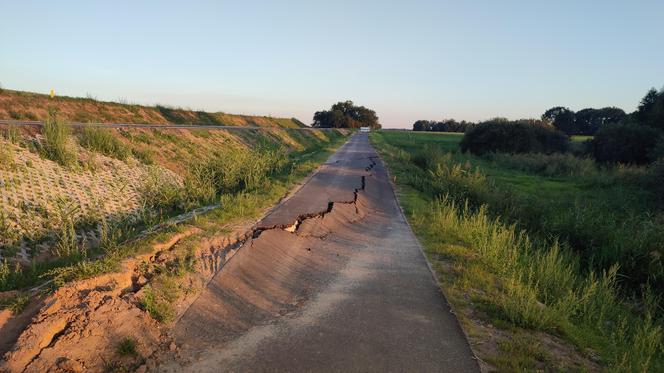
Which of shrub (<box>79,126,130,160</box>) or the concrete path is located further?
shrub (<box>79,126,130,160</box>)

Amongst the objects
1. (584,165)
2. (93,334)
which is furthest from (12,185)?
(584,165)

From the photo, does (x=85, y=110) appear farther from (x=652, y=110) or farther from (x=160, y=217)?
(x=652, y=110)

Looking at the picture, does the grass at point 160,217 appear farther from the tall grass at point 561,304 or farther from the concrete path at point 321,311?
the tall grass at point 561,304

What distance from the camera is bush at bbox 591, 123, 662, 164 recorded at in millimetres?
27852

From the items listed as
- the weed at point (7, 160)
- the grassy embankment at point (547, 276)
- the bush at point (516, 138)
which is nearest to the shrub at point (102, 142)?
the weed at point (7, 160)

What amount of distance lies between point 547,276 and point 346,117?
136166 millimetres

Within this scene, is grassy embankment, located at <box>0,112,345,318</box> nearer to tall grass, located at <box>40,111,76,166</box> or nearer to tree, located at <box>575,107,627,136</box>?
tall grass, located at <box>40,111,76,166</box>

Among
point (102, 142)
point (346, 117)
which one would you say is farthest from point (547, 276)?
point (346, 117)

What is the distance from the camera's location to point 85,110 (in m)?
25.5

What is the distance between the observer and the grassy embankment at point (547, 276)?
429 centimetres

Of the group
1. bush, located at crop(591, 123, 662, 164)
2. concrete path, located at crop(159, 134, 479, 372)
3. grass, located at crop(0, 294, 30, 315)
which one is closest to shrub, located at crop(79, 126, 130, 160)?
concrete path, located at crop(159, 134, 479, 372)

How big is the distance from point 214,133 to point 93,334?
20.5 meters

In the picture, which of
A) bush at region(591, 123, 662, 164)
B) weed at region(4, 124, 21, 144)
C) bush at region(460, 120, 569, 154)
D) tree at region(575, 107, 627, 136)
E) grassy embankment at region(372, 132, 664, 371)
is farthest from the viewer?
tree at region(575, 107, 627, 136)

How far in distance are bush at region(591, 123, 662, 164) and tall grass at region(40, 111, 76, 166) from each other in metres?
31.6
